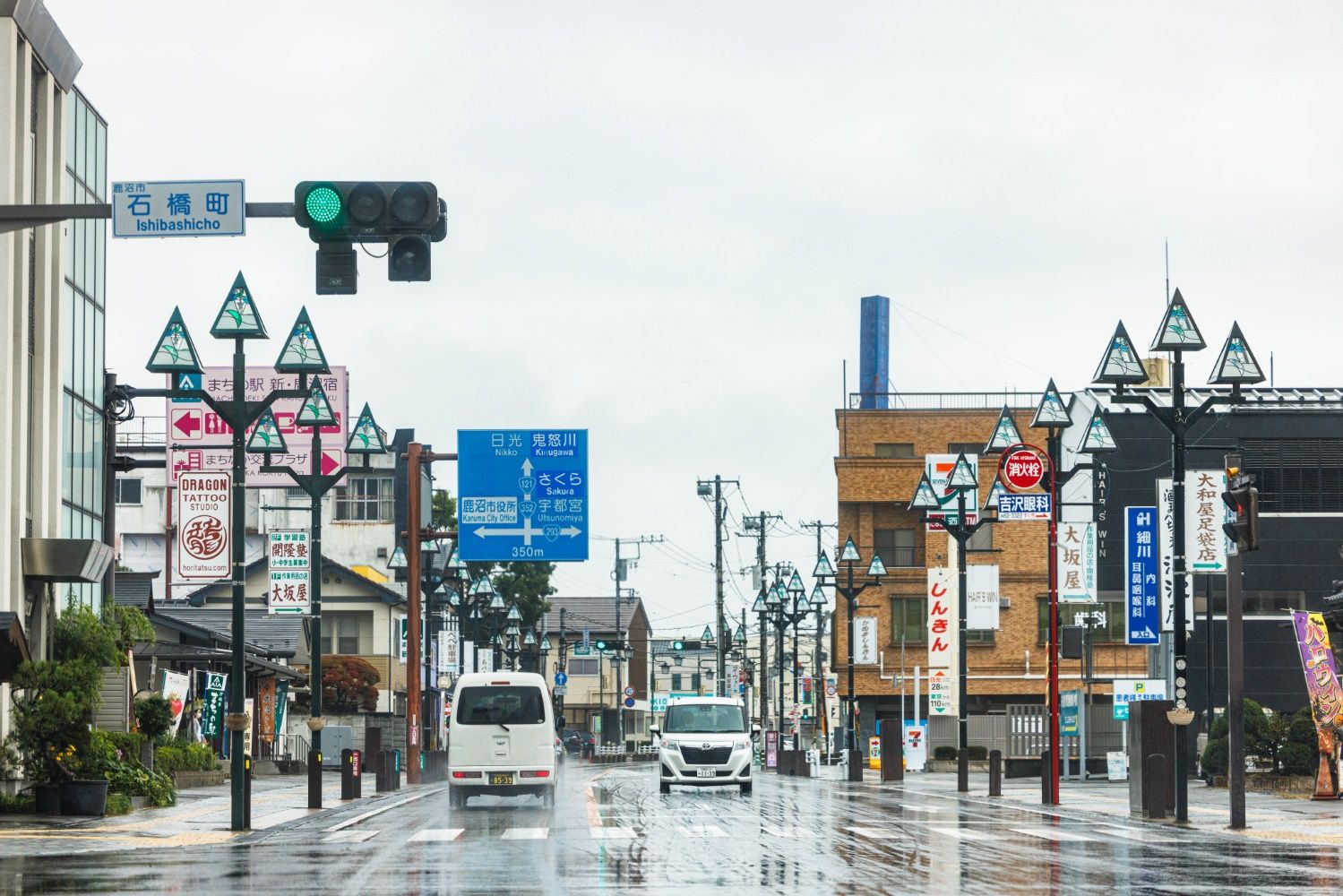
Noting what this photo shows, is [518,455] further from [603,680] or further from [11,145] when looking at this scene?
[603,680]

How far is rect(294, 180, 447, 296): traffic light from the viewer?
50.1 feet

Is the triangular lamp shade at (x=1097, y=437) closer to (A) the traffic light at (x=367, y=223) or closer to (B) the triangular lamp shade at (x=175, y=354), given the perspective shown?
(B) the triangular lamp shade at (x=175, y=354)

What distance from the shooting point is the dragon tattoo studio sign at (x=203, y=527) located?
34.1 m

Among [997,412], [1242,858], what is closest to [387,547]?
[997,412]

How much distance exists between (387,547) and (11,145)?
194 feet

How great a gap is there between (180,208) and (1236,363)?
16.1m

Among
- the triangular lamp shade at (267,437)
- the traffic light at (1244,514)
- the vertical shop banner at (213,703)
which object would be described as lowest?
the vertical shop banner at (213,703)

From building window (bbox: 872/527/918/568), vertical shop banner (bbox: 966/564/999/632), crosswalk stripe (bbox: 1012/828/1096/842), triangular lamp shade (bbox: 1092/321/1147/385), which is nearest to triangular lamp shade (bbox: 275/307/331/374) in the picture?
triangular lamp shade (bbox: 1092/321/1147/385)

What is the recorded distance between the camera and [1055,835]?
22.2m

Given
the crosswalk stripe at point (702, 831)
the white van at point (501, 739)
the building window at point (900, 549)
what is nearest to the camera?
the crosswalk stripe at point (702, 831)

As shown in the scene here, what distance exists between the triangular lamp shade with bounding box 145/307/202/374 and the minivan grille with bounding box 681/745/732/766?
1414 cm

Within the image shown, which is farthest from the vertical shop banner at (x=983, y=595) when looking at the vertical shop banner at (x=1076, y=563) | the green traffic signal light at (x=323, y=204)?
the green traffic signal light at (x=323, y=204)

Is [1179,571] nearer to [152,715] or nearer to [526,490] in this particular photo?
[526,490]

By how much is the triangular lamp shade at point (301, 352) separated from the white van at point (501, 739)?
6.43 metres
